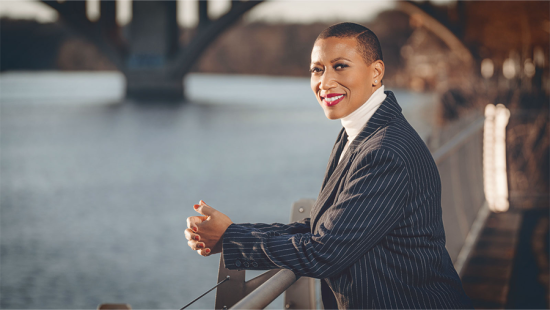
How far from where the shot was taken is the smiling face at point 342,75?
1.73m

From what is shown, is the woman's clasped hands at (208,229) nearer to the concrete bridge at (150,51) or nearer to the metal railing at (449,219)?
the metal railing at (449,219)

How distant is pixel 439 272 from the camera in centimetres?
173

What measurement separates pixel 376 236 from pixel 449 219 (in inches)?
98.3

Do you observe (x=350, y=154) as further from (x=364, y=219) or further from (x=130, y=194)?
(x=130, y=194)

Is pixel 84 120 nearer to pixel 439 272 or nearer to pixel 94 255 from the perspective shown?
pixel 94 255

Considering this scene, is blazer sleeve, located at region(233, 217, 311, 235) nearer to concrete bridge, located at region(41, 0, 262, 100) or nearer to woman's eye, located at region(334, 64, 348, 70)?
woman's eye, located at region(334, 64, 348, 70)

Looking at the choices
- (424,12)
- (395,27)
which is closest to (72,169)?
(424,12)

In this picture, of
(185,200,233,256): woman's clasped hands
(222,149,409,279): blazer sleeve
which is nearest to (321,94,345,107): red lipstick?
(222,149,409,279): blazer sleeve

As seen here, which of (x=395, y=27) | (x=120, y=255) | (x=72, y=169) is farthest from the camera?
(x=395, y=27)

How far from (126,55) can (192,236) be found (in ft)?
153

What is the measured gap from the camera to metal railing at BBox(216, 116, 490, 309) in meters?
1.66

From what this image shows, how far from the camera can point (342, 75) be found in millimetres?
1753

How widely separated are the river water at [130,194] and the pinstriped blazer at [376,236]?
5193 millimetres

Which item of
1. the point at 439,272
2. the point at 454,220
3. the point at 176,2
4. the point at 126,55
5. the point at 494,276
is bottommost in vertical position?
the point at 494,276
